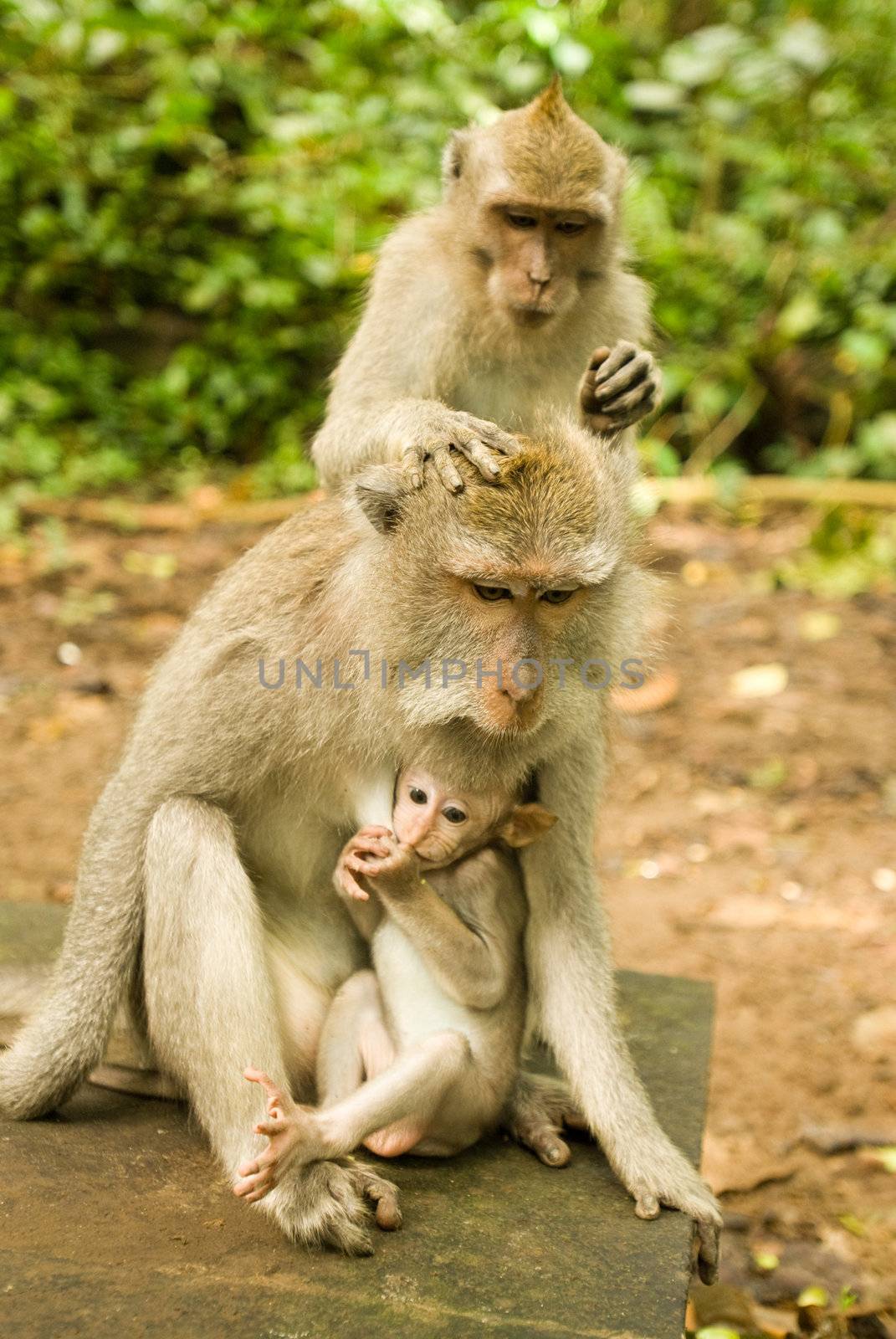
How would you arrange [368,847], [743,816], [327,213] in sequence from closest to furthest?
[368,847], [743,816], [327,213]

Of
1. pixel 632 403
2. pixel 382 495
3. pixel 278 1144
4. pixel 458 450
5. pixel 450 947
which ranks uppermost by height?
pixel 632 403

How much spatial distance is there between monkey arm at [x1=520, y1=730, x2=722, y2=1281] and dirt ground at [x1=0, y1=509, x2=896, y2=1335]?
619 mm

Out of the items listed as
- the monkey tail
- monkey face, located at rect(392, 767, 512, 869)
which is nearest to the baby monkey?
monkey face, located at rect(392, 767, 512, 869)

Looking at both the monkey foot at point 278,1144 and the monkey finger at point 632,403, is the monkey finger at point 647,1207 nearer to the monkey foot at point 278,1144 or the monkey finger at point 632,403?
the monkey foot at point 278,1144

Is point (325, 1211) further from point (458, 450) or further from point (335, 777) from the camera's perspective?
point (458, 450)

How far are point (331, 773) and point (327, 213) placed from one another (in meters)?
9.38

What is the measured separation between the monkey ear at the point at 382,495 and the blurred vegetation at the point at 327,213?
813 cm

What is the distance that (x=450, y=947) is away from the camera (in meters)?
3.67

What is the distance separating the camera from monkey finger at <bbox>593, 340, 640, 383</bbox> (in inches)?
163

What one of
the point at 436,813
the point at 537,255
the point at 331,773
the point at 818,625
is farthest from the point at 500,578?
the point at 818,625

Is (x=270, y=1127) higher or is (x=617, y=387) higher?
(x=617, y=387)

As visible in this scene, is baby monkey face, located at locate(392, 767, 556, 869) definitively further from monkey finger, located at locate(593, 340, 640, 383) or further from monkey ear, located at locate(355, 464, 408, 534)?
monkey finger, located at locate(593, 340, 640, 383)

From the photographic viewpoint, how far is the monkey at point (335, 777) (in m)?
3.36

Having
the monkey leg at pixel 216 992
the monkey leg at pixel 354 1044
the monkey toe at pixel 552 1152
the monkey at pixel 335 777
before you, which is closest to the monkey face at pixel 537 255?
the monkey at pixel 335 777
